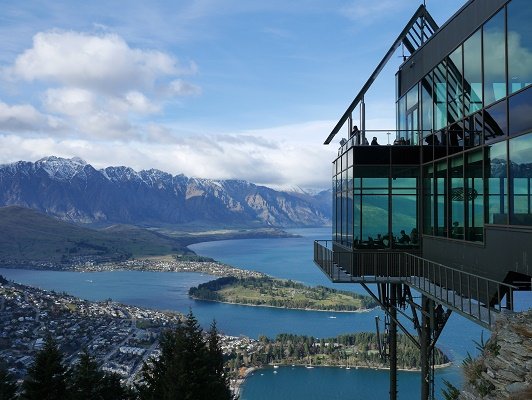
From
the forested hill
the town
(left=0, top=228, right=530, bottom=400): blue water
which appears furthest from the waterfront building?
the forested hill

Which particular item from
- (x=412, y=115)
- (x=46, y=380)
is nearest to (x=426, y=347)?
(x=412, y=115)

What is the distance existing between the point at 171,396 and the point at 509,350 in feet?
49.4

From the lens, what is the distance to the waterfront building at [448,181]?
446 inches

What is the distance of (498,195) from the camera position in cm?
1215

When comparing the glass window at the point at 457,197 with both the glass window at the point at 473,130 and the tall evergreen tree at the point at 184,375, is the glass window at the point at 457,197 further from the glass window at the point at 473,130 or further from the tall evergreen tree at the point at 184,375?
the tall evergreen tree at the point at 184,375

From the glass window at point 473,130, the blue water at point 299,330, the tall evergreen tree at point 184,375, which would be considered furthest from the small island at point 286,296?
the glass window at point 473,130

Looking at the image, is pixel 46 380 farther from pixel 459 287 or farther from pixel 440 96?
pixel 440 96

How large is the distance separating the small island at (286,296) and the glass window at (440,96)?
487 feet

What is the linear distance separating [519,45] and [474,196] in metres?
4.02

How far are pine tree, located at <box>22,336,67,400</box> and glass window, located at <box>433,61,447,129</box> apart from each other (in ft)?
58.2

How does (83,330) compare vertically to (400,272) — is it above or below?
below

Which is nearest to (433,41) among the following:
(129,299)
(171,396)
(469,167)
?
(469,167)

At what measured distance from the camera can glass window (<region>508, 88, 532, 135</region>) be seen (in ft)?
35.4

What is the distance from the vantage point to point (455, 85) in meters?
15.1
